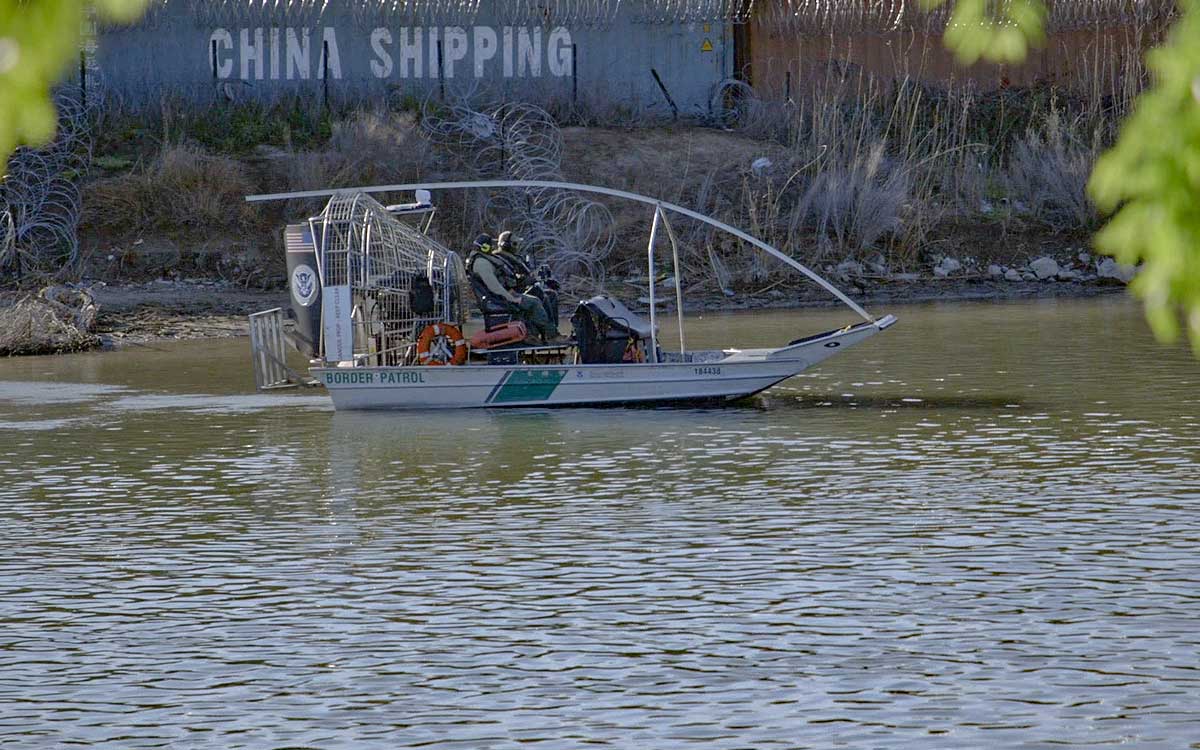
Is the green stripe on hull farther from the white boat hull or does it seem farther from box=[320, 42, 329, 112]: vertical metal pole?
box=[320, 42, 329, 112]: vertical metal pole

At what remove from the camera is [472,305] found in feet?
90.7

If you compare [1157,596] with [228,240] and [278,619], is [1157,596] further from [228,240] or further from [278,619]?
[228,240]

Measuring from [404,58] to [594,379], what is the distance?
20.8 meters

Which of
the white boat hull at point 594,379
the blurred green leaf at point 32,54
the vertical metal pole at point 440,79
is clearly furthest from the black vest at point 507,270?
the vertical metal pole at point 440,79

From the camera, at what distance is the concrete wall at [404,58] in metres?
38.1

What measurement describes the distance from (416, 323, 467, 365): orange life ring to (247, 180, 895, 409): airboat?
1cm

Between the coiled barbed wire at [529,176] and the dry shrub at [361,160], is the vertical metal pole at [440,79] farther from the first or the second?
the dry shrub at [361,160]

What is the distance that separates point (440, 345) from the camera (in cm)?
1961

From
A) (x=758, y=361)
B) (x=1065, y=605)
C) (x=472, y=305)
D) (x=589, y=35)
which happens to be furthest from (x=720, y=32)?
(x=1065, y=605)

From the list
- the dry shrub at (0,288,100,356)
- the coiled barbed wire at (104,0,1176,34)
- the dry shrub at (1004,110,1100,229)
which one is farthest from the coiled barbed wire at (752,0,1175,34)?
the dry shrub at (0,288,100,356)

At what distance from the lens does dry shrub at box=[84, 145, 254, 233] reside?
34188 mm

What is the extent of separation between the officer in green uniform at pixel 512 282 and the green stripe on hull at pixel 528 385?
45cm

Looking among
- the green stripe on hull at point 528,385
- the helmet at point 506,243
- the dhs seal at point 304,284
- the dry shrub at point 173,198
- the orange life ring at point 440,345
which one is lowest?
the green stripe on hull at point 528,385

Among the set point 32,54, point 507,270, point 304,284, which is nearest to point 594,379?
point 507,270
